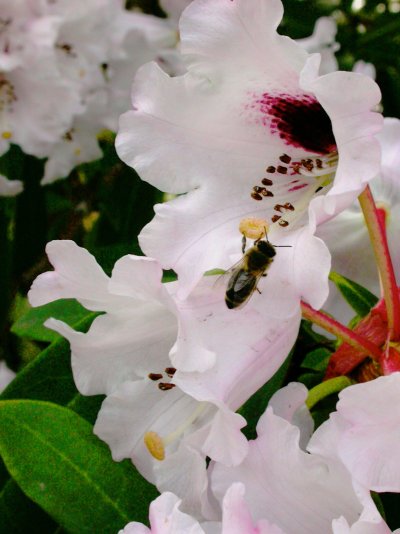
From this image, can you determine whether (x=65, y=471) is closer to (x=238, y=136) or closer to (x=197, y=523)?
(x=197, y=523)

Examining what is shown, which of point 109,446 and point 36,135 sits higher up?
point 109,446

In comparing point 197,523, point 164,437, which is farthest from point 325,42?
point 197,523

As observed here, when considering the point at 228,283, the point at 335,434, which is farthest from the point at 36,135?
the point at 335,434

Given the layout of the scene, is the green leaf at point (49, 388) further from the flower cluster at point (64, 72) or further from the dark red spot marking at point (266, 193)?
the flower cluster at point (64, 72)

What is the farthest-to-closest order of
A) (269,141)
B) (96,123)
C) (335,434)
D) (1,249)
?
(96,123)
(1,249)
(269,141)
(335,434)

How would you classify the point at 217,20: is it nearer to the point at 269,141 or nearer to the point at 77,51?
the point at 269,141

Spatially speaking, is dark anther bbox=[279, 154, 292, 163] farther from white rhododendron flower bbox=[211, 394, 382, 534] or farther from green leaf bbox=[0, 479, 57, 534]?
green leaf bbox=[0, 479, 57, 534]

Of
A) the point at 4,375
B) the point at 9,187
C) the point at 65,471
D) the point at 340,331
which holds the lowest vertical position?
the point at 4,375

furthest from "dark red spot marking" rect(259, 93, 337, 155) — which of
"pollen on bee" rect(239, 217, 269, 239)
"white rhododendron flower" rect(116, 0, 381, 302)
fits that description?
"pollen on bee" rect(239, 217, 269, 239)
